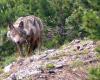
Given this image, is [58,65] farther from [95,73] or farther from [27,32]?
[95,73]

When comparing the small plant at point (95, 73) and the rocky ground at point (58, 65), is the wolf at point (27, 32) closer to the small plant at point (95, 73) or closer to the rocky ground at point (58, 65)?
the rocky ground at point (58, 65)

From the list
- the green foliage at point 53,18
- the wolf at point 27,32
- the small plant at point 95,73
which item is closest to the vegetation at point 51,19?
the green foliage at point 53,18

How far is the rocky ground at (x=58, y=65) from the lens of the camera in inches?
411

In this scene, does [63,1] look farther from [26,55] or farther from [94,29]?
[94,29]

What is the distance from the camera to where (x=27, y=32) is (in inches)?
516

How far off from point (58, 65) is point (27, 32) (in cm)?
236

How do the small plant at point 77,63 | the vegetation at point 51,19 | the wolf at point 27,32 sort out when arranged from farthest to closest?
the vegetation at point 51,19
the wolf at point 27,32
the small plant at point 77,63

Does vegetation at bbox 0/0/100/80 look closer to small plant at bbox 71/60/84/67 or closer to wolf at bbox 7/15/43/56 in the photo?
wolf at bbox 7/15/43/56

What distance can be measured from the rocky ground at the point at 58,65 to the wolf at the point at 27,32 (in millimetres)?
907

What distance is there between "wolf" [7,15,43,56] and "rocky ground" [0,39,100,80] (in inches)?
35.7

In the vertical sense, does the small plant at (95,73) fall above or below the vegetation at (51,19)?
above

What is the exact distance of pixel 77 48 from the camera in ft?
39.8

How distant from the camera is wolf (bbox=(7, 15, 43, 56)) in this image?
13.0 metres

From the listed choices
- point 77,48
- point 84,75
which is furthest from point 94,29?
point 77,48
